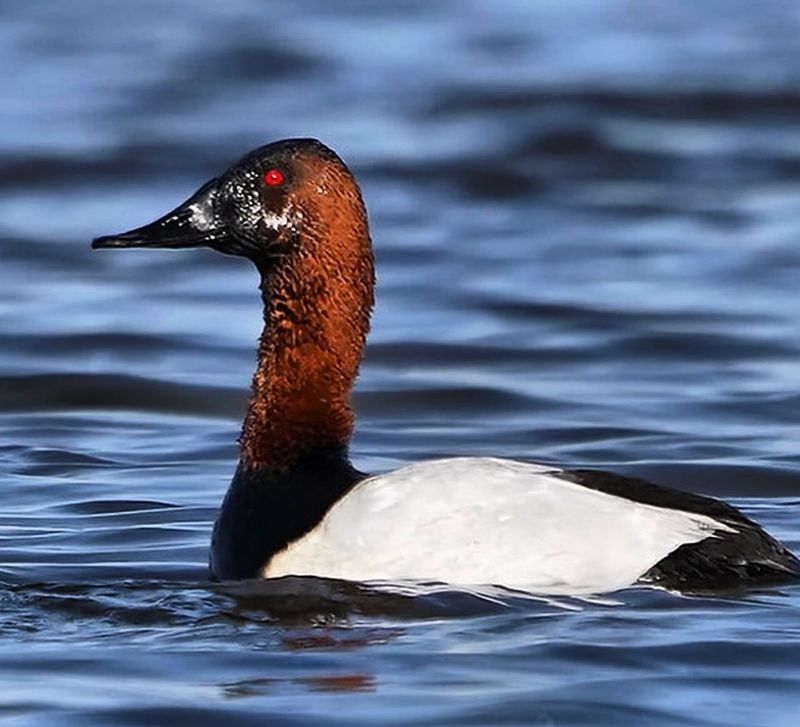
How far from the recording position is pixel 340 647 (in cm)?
840

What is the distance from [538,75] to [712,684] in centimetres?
1572

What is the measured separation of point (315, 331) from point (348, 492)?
0.77 m

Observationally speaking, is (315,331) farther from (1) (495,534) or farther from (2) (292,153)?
(1) (495,534)

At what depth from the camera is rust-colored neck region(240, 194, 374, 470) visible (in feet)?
31.2

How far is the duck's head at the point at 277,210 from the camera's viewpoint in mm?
9531

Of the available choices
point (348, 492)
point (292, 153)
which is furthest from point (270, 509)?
point (292, 153)

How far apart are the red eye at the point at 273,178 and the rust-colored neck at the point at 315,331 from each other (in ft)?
0.56

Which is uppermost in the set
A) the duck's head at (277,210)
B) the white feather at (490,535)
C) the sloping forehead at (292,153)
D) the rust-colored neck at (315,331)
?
the sloping forehead at (292,153)

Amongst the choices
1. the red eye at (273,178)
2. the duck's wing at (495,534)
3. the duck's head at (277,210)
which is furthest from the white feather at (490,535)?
the red eye at (273,178)

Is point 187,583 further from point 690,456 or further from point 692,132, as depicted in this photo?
point 692,132

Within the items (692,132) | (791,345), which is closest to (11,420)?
(791,345)

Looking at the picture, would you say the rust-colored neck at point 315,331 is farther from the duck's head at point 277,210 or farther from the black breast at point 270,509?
the black breast at point 270,509

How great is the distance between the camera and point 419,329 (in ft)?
50.7

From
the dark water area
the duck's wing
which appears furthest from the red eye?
the dark water area
